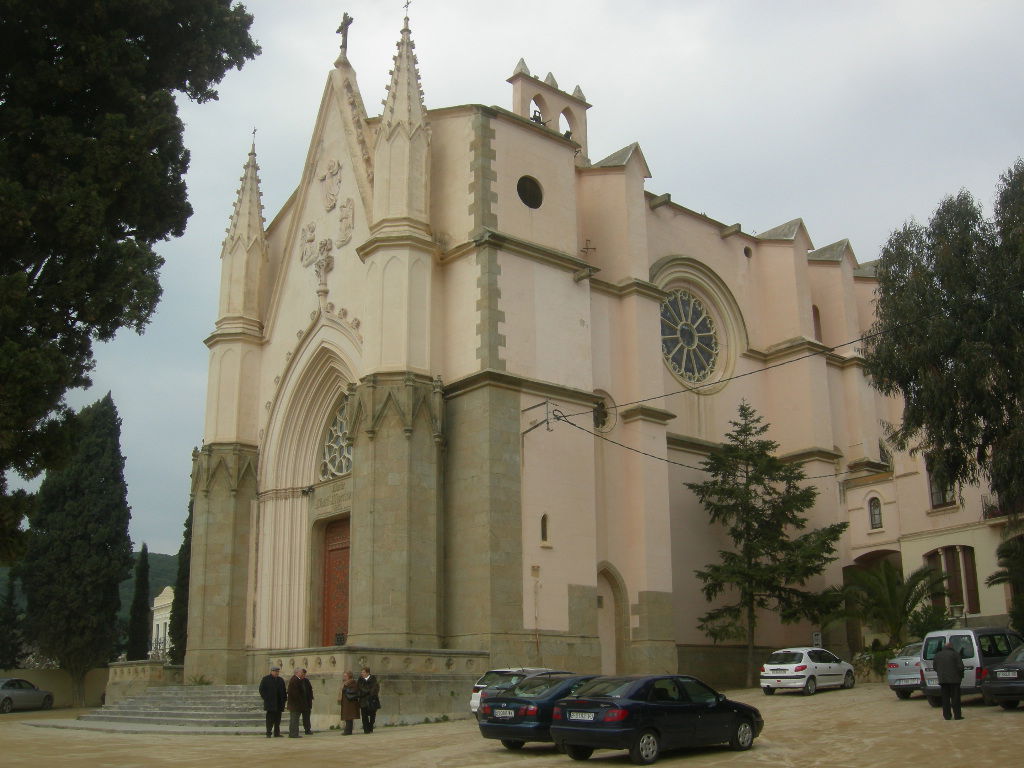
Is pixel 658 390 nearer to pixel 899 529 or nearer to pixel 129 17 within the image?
pixel 899 529

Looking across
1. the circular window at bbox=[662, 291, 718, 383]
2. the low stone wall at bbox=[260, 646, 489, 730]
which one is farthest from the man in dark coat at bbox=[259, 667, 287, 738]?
the circular window at bbox=[662, 291, 718, 383]

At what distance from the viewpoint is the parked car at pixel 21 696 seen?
3472 cm

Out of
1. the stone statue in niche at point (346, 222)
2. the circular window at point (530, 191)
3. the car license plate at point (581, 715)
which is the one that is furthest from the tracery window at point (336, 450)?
the car license plate at point (581, 715)

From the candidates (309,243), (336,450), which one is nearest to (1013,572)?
(336,450)

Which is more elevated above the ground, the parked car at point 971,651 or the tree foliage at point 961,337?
the tree foliage at point 961,337

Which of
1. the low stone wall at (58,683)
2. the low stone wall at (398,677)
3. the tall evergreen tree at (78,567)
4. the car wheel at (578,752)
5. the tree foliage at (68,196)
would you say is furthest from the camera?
the low stone wall at (58,683)

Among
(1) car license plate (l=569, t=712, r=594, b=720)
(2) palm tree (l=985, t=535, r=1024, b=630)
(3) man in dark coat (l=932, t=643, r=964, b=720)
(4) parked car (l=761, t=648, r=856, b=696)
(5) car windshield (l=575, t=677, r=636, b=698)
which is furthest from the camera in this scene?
(2) palm tree (l=985, t=535, r=1024, b=630)

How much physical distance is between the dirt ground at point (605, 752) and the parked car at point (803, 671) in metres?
2.70

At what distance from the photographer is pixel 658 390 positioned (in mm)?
28438

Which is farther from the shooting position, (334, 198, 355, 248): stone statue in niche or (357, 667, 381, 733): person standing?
(334, 198, 355, 248): stone statue in niche

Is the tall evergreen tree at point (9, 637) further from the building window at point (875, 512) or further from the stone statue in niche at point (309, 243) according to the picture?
the building window at point (875, 512)

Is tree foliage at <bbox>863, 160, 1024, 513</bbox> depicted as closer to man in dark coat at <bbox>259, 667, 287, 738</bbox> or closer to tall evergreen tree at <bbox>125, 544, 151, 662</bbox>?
man in dark coat at <bbox>259, 667, 287, 738</bbox>

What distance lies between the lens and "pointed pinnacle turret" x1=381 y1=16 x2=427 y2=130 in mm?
27609

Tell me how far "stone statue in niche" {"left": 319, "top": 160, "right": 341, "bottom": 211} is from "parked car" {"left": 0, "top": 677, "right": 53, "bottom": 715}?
19.0m
